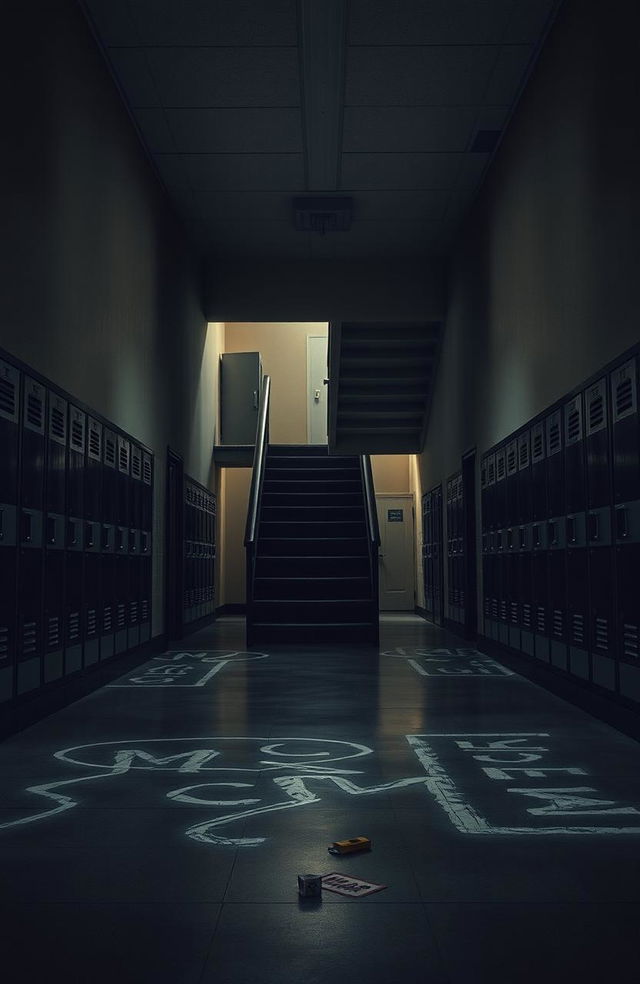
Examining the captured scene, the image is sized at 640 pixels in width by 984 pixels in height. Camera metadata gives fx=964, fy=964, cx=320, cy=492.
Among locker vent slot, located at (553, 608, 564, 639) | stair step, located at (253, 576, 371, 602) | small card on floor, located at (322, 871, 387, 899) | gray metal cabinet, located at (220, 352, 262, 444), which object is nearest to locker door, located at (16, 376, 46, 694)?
small card on floor, located at (322, 871, 387, 899)

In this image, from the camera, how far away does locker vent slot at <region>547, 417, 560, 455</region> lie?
6086 millimetres

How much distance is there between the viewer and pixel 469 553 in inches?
385

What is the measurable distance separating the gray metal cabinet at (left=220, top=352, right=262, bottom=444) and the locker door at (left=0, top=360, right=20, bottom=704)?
30.5 feet

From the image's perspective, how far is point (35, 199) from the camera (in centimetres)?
506

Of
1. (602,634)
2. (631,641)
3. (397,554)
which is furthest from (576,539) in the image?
(397,554)

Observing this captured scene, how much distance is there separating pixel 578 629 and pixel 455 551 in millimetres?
5096

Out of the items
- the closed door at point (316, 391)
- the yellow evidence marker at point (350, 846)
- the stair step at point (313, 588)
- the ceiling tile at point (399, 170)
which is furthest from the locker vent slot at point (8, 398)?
the closed door at point (316, 391)

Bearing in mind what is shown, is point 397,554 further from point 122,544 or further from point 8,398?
point 8,398

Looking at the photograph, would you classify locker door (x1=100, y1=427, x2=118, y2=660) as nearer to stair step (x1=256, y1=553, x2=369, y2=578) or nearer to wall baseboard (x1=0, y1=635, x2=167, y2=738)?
wall baseboard (x1=0, y1=635, x2=167, y2=738)

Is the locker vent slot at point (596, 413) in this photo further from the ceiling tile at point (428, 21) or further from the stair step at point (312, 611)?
the stair step at point (312, 611)

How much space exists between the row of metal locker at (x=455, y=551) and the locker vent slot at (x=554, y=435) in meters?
3.72

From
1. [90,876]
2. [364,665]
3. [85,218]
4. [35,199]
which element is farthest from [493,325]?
[90,876]

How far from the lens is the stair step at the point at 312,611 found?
32.1ft

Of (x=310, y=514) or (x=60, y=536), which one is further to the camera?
(x=310, y=514)
